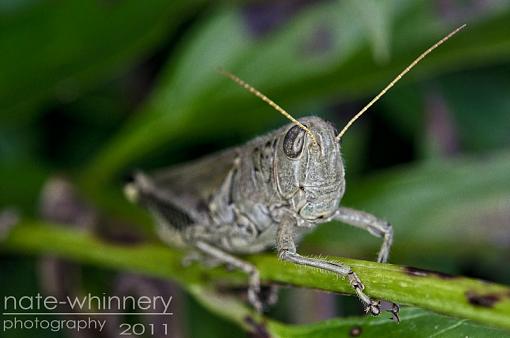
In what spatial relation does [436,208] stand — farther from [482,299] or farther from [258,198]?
[482,299]

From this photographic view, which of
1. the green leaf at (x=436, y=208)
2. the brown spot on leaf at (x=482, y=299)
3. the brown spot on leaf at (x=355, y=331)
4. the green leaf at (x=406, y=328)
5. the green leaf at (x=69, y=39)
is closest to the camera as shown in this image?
the brown spot on leaf at (x=482, y=299)

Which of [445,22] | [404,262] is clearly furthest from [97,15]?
[404,262]

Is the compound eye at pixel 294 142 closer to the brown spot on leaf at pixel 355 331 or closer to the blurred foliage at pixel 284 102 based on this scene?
the brown spot on leaf at pixel 355 331

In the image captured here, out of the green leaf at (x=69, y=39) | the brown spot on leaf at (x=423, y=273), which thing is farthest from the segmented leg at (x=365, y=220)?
the green leaf at (x=69, y=39)

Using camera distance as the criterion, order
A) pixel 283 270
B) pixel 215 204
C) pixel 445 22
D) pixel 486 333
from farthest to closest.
Result: pixel 445 22
pixel 215 204
pixel 283 270
pixel 486 333

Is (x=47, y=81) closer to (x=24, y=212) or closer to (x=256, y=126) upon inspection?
(x=24, y=212)

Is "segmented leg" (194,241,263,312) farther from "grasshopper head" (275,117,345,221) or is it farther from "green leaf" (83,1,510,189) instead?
"green leaf" (83,1,510,189)

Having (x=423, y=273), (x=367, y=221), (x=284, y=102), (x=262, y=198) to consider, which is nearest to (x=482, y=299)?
(x=423, y=273)

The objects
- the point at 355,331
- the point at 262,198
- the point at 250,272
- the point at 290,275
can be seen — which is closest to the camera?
the point at 355,331
